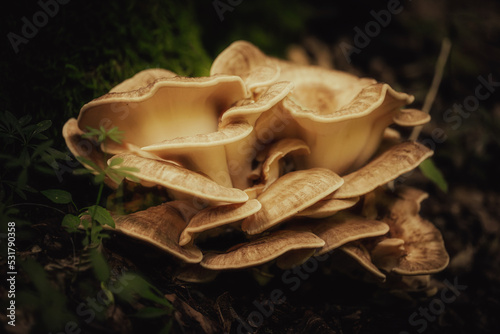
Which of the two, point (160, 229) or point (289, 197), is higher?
point (160, 229)

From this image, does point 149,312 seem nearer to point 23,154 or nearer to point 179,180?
point 179,180

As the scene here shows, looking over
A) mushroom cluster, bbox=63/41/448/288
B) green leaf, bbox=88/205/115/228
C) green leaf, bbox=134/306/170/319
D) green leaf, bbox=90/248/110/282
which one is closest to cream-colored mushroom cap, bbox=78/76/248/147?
mushroom cluster, bbox=63/41/448/288

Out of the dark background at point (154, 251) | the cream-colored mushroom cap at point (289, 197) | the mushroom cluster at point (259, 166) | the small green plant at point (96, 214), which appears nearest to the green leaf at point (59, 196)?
the small green plant at point (96, 214)

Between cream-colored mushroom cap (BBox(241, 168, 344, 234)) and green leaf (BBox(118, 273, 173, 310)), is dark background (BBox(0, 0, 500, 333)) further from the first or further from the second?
cream-colored mushroom cap (BBox(241, 168, 344, 234))

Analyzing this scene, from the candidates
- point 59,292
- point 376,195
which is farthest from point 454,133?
point 59,292

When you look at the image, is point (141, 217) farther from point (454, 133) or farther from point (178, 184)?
point (454, 133)

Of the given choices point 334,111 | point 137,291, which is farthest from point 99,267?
point 334,111
